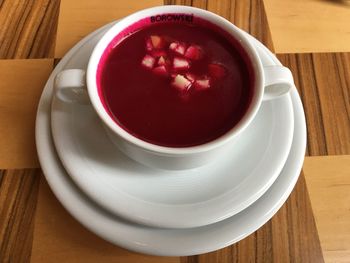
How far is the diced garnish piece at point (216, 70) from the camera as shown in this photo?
67cm

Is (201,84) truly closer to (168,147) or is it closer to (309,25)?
(168,147)

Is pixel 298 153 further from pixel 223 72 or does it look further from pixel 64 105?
pixel 64 105

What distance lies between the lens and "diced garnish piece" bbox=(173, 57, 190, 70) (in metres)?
0.67

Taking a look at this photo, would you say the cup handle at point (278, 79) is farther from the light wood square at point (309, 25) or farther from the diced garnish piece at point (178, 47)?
the light wood square at point (309, 25)

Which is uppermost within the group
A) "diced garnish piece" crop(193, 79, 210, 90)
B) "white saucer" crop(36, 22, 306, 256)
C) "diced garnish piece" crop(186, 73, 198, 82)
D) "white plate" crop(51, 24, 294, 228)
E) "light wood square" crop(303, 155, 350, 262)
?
"diced garnish piece" crop(186, 73, 198, 82)

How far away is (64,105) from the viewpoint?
71cm

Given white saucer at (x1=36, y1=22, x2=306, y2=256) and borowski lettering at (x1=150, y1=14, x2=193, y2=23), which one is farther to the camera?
borowski lettering at (x1=150, y1=14, x2=193, y2=23)

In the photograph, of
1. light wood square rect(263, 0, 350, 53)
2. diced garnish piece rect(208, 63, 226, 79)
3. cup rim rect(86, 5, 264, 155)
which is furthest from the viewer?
light wood square rect(263, 0, 350, 53)

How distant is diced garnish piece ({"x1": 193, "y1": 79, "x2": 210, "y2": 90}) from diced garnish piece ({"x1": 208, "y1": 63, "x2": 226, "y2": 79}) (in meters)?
0.02

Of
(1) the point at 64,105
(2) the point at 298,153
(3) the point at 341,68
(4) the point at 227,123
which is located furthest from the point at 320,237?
(1) the point at 64,105

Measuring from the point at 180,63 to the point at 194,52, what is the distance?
0.04 m

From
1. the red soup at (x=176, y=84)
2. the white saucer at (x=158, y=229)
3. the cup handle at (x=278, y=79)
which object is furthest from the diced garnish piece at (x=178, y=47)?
the white saucer at (x=158, y=229)

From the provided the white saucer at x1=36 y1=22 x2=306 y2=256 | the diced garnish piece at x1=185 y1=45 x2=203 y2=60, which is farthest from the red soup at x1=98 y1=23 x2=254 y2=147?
the white saucer at x1=36 y1=22 x2=306 y2=256

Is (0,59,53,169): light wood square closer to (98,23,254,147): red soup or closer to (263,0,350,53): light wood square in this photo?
(98,23,254,147): red soup
